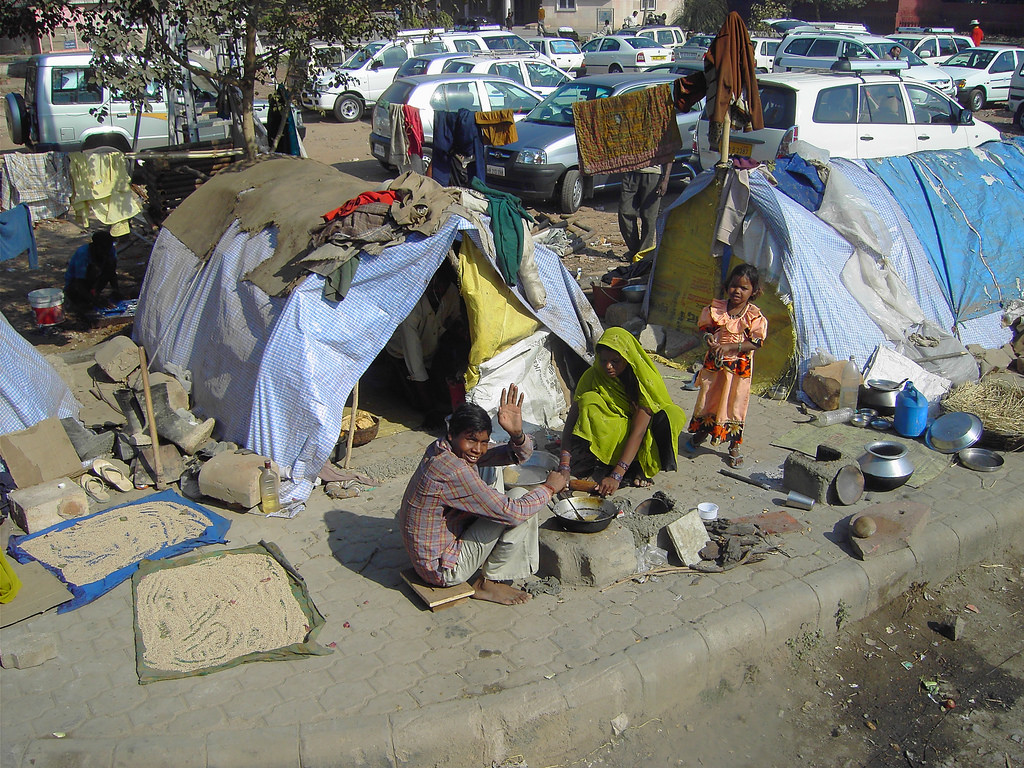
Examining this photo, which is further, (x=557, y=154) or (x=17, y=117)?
(x=17, y=117)

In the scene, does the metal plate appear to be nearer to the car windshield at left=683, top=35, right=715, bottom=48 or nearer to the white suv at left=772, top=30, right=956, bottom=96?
the white suv at left=772, top=30, right=956, bottom=96

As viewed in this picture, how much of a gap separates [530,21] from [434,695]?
143ft

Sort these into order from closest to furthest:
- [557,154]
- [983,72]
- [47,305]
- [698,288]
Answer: [698,288]
[47,305]
[557,154]
[983,72]

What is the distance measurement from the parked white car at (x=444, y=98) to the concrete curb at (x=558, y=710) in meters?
10.7

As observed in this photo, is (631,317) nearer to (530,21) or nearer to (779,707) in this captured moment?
(779,707)

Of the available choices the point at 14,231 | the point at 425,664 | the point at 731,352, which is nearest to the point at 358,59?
the point at 14,231

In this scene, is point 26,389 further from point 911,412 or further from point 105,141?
point 105,141

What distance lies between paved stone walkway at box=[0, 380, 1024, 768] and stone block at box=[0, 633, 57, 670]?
1.5 inches

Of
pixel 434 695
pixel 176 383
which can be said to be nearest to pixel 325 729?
pixel 434 695

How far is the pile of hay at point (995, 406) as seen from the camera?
5984 mm

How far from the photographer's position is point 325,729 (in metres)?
3.41

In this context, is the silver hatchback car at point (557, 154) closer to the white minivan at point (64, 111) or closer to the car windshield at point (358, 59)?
the white minivan at point (64, 111)

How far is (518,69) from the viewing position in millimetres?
16422

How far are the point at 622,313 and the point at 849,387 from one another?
231 centimetres
